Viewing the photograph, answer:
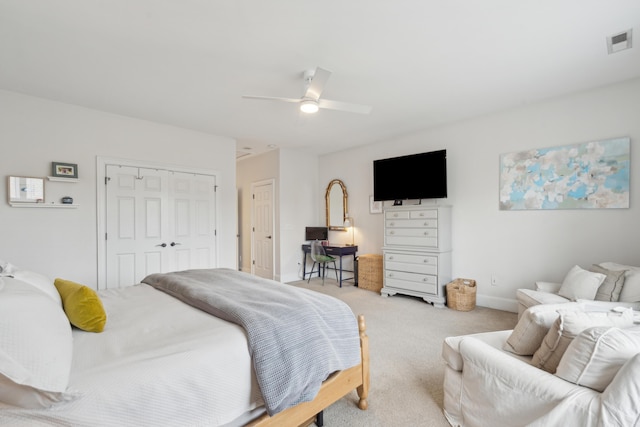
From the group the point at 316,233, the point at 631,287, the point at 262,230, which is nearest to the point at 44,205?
the point at 262,230

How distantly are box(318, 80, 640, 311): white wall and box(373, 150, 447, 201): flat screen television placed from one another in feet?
0.75

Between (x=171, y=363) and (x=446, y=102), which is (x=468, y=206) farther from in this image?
(x=171, y=363)

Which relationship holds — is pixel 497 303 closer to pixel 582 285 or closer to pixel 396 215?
pixel 582 285

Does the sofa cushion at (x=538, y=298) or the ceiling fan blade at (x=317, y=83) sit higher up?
the ceiling fan blade at (x=317, y=83)

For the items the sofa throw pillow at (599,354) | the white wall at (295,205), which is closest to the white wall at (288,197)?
the white wall at (295,205)

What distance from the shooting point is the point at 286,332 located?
1527 mm

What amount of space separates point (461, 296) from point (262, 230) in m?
3.81

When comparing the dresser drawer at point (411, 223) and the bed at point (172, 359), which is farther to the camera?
the dresser drawer at point (411, 223)

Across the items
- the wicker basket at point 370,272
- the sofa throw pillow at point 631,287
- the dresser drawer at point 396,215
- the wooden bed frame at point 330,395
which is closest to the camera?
the wooden bed frame at point 330,395

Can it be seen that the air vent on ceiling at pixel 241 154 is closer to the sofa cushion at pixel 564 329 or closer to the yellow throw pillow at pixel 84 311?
the yellow throw pillow at pixel 84 311

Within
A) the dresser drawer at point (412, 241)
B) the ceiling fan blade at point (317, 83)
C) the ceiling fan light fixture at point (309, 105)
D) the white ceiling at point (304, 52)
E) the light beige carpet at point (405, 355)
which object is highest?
the white ceiling at point (304, 52)

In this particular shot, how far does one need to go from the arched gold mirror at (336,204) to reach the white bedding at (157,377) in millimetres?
4333

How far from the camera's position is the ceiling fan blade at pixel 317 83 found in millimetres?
2355

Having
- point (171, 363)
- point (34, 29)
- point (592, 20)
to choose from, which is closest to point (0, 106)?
point (34, 29)
